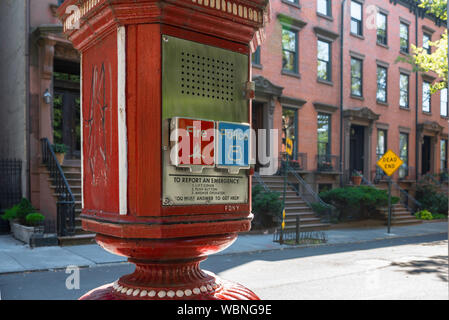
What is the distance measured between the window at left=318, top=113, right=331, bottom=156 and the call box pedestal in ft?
69.9

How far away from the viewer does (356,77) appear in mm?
25094

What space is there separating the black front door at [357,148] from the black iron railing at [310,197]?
608 cm

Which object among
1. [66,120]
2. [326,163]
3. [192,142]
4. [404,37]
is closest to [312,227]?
[326,163]

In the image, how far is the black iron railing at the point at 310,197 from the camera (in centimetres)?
1884

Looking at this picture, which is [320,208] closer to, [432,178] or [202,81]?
[432,178]

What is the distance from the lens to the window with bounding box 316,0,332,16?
22906 mm

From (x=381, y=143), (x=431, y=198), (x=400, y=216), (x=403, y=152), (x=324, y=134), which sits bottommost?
(x=400, y=216)

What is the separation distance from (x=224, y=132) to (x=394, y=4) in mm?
29302

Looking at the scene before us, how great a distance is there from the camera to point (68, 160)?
1593 cm

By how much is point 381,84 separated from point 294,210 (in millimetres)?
12788

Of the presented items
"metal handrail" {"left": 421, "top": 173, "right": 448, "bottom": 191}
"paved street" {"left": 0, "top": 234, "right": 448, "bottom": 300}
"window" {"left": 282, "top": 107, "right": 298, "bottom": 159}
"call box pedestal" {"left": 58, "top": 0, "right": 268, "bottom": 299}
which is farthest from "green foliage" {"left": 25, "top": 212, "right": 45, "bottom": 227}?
"metal handrail" {"left": 421, "top": 173, "right": 448, "bottom": 191}

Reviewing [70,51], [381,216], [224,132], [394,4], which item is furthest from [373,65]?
[224,132]
